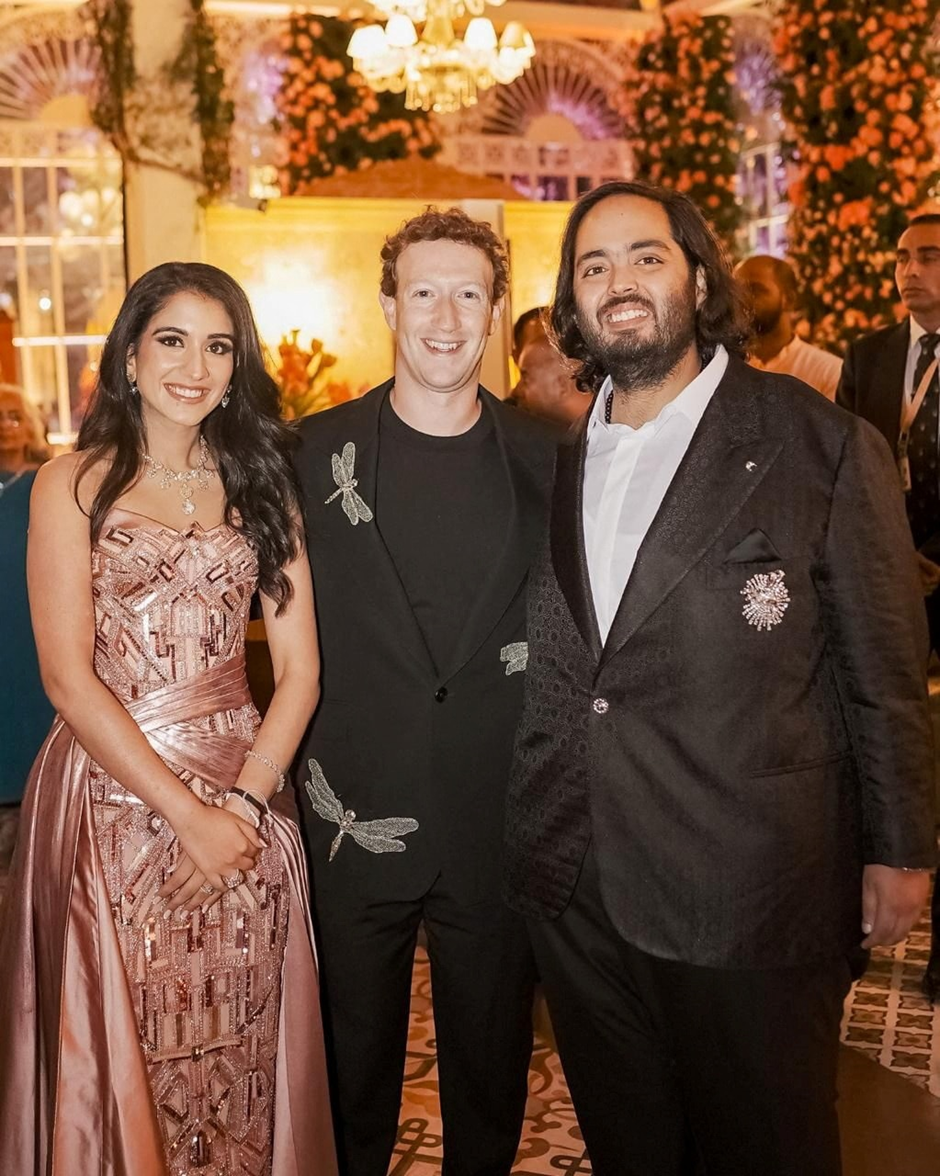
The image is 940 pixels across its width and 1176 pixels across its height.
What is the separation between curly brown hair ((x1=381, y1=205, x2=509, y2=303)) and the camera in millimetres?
2559

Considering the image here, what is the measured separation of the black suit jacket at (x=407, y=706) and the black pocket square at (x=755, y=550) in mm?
526

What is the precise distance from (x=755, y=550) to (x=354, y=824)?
0.93 meters

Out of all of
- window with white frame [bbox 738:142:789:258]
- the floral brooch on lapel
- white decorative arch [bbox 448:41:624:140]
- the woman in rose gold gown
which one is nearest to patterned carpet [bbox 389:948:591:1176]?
the woman in rose gold gown

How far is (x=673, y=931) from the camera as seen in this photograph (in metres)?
2.10

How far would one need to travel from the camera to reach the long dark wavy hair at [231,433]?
7.58 ft

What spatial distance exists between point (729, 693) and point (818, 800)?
22 centimetres

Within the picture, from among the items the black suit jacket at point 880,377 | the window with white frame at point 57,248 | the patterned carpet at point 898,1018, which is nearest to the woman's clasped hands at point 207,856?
the patterned carpet at point 898,1018

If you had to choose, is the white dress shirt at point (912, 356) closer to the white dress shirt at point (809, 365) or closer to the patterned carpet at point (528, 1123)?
the white dress shirt at point (809, 365)

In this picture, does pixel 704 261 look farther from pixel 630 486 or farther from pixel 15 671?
pixel 15 671

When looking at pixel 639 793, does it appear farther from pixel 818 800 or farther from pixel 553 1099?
pixel 553 1099

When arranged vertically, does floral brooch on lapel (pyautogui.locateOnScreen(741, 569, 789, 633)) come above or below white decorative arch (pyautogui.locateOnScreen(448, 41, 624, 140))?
below

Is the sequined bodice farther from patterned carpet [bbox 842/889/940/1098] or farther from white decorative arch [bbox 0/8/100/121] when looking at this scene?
white decorative arch [bbox 0/8/100/121]

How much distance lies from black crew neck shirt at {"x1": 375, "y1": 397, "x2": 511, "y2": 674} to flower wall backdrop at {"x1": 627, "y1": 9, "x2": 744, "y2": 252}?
8.69 m

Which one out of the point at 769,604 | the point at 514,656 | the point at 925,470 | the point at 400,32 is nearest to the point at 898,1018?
the point at 925,470
